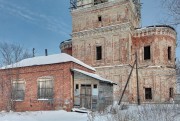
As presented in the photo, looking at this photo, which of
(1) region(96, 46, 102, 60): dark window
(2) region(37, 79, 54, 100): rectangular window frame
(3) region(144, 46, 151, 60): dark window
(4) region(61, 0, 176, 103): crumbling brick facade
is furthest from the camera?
(1) region(96, 46, 102, 60): dark window

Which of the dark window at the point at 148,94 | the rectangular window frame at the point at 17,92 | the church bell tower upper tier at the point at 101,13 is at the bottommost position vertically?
the dark window at the point at 148,94

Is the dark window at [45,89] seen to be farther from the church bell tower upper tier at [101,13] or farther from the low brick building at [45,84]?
the church bell tower upper tier at [101,13]

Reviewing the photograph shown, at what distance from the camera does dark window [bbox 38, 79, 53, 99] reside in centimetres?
2041

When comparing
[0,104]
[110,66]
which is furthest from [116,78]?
[0,104]

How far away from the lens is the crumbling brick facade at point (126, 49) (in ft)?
98.3

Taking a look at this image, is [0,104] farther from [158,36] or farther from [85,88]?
[158,36]

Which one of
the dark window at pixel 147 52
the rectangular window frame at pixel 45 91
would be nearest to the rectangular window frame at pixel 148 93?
the dark window at pixel 147 52

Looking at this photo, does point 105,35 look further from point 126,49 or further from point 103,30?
point 126,49

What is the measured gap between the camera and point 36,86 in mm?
21031

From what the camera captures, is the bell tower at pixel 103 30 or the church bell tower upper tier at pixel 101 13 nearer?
the bell tower at pixel 103 30

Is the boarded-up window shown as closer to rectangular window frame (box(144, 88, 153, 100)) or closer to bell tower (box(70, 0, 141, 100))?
Answer: bell tower (box(70, 0, 141, 100))

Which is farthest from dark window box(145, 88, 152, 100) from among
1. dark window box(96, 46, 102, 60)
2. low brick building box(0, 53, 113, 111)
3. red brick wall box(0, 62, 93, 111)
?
red brick wall box(0, 62, 93, 111)

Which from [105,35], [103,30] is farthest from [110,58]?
[103,30]

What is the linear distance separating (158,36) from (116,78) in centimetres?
701
